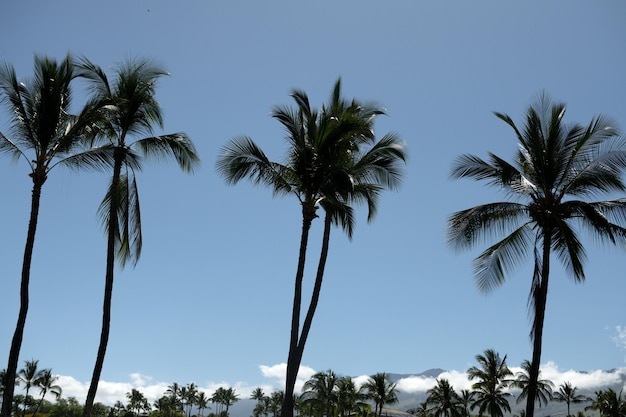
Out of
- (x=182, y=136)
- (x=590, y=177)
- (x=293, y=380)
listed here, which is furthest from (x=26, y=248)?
(x=590, y=177)

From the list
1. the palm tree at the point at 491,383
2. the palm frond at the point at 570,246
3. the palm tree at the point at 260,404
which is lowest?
the palm tree at the point at 260,404

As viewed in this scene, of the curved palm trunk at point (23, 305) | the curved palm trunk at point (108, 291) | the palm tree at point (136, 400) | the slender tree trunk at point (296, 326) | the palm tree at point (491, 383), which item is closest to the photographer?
the curved palm trunk at point (23, 305)

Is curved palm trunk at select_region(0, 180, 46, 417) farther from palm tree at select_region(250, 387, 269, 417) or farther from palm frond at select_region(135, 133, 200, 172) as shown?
palm tree at select_region(250, 387, 269, 417)

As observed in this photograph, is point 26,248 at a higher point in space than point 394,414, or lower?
higher

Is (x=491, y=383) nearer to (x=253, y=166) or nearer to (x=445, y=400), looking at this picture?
(x=445, y=400)

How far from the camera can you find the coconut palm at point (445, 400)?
62.4 meters

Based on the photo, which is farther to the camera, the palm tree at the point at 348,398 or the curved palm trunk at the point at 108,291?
Result: the palm tree at the point at 348,398

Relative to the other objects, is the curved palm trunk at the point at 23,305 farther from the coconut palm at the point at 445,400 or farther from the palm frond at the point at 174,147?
the coconut palm at the point at 445,400

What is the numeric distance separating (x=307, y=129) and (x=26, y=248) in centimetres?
893

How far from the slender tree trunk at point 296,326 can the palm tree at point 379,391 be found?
50788 millimetres

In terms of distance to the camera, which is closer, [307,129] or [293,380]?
[293,380]

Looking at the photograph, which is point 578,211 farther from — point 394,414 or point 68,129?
point 394,414

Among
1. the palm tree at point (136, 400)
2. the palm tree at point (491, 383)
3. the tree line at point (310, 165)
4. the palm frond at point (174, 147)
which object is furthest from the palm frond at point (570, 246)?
the palm tree at point (136, 400)

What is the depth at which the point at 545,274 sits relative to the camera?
16734mm
